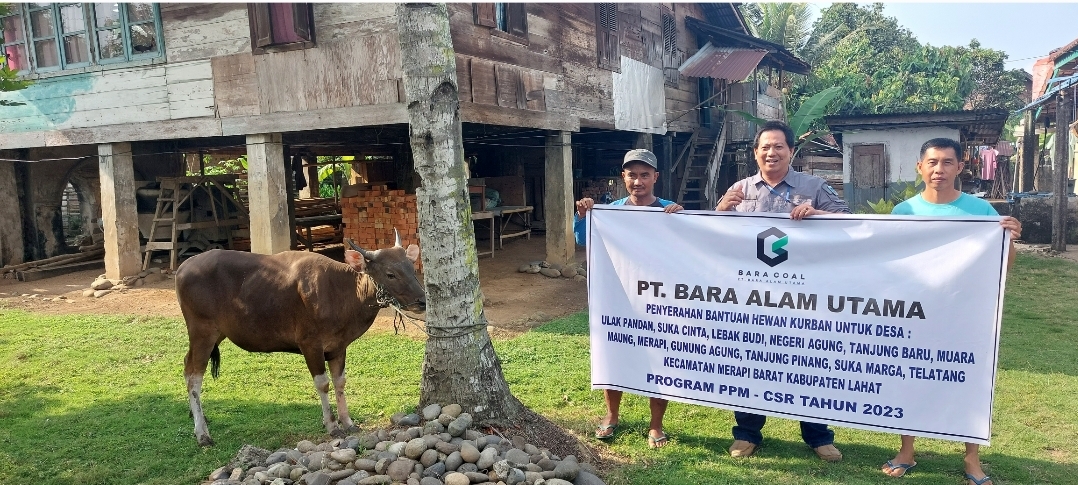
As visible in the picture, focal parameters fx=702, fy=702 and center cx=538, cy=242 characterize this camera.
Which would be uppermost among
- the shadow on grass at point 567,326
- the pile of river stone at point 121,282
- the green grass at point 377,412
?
the pile of river stone at point 121,282

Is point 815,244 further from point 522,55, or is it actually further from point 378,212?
point 378,212

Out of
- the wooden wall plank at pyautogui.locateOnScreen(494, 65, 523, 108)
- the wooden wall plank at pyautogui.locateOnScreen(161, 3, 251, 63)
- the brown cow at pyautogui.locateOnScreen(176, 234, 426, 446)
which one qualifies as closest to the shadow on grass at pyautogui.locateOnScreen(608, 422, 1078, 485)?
the brown cow at pyautogui.locateOnScreen(176, 234, 426, 446)

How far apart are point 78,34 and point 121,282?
14.0 feet

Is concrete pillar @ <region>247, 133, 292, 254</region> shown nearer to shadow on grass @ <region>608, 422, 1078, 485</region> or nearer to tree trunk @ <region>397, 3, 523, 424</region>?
tree trunk @ <region>397, 3, 523, 424</region>

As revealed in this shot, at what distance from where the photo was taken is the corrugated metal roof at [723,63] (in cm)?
1659

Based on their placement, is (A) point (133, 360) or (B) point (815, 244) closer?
(B) point (815, 244)

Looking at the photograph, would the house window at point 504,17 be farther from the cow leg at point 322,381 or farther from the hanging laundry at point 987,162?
the hanging laundry at point 987,162

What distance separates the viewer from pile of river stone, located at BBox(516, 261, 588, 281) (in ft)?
41.2

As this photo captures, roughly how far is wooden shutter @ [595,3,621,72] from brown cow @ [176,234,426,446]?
991 cm

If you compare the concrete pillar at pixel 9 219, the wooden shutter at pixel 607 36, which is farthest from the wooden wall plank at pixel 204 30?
the wooden shutter at pixel 607 36

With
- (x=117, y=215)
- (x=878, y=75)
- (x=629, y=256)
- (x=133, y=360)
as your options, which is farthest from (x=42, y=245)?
(x=878, y=75)

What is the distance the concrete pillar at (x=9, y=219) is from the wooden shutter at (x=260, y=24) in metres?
8.07

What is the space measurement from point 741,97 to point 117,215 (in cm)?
1502

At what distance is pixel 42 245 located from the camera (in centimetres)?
1528
